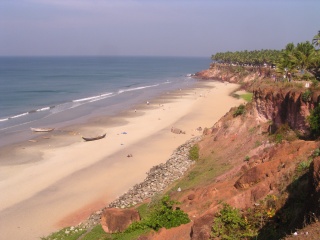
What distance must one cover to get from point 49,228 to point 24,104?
2095 inches

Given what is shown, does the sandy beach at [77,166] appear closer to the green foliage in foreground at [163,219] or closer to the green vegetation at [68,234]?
the green vegetation at [68,234]

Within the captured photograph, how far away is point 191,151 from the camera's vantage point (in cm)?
3469

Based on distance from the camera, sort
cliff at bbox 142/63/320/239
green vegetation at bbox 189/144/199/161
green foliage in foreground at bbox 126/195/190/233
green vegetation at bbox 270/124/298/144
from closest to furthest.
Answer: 1. cliff at bbox 142/63/320/239
2. green foliage in foreground at bbox 126/195/190/233
3. green vegetation at bbox 270/124/298/144
4. green vegetation at bbox 189/144/199/161

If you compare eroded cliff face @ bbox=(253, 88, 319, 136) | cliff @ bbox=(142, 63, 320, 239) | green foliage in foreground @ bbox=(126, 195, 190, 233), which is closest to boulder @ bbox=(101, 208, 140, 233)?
green foliage in foreground @ bbox=(126, 195, 190, 233)

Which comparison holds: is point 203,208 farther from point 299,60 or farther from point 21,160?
point 299,60

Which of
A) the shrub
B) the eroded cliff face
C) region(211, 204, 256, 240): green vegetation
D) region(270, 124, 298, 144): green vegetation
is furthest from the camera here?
region(270, 124, 298, 144): green vegetation

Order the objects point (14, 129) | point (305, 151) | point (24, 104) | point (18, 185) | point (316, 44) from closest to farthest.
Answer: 1. point (305, 151)
2. point (18, 185)
3. point (316, 44)
4. point (14, 129)
5. point (24, 104)

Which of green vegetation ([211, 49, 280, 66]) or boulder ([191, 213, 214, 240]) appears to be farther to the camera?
green vegetation ([211, 49, 280, 66])

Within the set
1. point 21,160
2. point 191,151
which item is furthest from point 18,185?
point 191,151

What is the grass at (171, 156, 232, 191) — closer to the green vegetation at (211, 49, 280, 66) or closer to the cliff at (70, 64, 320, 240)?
the cliff at (70, 64, 320, 240)

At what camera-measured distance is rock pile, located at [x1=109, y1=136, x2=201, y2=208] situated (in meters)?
25.6


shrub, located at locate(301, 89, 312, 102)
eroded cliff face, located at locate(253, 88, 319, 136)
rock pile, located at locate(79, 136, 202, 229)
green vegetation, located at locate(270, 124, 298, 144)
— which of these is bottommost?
rock pile, located at locate(79, 136, 202, 229)

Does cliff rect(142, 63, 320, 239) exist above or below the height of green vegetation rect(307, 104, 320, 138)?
below

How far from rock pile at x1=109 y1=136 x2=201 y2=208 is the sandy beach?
1444 millimetres
